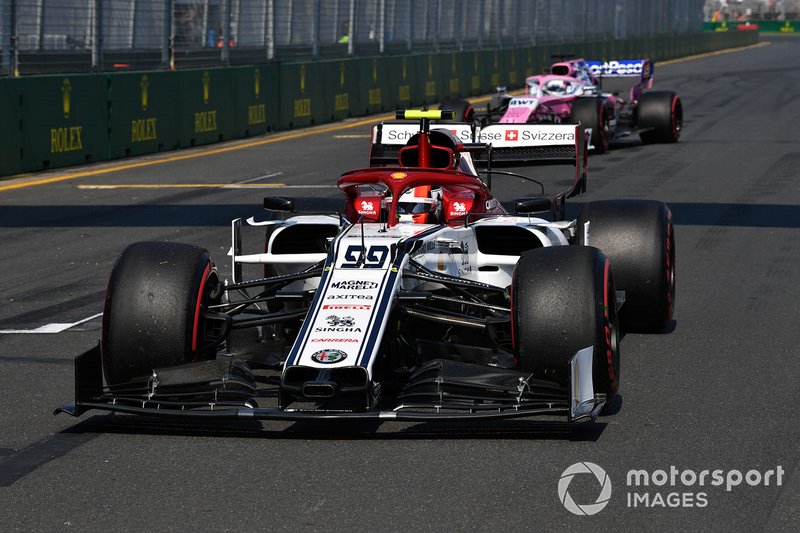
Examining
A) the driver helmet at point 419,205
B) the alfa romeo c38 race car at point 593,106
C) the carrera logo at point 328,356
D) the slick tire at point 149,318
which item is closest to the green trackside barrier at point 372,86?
the alfa romeo c38 race car at point 593,106

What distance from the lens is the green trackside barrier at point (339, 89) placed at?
2850 cm

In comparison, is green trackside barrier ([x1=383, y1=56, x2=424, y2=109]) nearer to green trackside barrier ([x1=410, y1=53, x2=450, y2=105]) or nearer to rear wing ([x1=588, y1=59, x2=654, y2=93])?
green trackside barrier ([x1=410, y1=53, x2=450, y2=105])

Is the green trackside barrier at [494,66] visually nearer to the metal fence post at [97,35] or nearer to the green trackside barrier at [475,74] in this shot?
the green trackside barrier at [475,74]

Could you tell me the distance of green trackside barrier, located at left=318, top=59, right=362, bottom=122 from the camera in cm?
2850

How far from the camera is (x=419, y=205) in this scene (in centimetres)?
828

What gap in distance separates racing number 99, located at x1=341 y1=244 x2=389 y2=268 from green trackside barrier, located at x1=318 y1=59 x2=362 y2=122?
21.4 m

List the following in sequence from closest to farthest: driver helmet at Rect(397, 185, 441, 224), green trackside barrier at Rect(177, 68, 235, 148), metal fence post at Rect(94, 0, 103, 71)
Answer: driver helmet at Rect(397, 185, 441, 224) < metal fence post at Rect(94, 0, 103, 71) < green trackside barrier at Rect(177, 68, 235, 148)

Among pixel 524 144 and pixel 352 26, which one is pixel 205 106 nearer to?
pixel 352 26

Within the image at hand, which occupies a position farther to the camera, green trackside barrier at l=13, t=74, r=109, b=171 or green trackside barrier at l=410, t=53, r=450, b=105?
green trackside barrier at l=410, t=53, r=450, b=105

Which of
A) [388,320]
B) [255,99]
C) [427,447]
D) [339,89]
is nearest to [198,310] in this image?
[388,320]

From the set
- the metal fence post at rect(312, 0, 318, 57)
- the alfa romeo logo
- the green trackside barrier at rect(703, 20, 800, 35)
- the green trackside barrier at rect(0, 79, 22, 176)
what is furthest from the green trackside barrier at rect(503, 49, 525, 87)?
the green trackside barrier at rect(703, 20, 800, 35)

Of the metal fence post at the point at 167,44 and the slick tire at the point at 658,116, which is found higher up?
the metal fence post at the point at 167,44

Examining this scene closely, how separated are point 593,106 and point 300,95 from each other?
829 centimetres

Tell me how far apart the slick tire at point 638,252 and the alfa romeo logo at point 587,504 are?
254 centimetres
